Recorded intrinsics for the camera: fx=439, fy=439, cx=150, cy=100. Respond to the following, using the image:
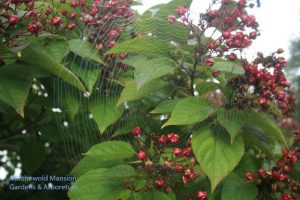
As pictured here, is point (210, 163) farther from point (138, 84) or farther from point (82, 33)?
point (82, 33)

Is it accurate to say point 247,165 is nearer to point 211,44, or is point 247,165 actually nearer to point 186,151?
point 186,151

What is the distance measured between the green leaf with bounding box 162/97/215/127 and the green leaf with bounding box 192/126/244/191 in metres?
0.06

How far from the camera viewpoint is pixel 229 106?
1.42 m

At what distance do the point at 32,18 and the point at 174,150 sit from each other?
585mm

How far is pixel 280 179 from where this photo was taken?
1.37 metres

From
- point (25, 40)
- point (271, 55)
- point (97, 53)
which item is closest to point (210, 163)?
point (271, 55)

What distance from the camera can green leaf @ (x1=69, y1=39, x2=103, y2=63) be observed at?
4.65ft

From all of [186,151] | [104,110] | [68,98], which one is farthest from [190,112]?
[68,98]

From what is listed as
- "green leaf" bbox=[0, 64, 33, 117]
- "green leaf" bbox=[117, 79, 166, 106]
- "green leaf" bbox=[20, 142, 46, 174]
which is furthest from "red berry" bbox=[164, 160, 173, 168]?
"green leaf" bbox=[20, 142, 46, 174]

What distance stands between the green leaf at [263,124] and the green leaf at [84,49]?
52cm

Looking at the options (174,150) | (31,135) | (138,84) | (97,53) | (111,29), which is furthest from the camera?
(31,135)

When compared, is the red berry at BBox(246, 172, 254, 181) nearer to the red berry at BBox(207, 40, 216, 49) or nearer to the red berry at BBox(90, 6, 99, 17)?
the red berry at BBox(207, 40, 216, 49)

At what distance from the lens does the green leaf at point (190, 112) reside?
50.9 inches

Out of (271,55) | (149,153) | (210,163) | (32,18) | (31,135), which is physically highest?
(271,55)
